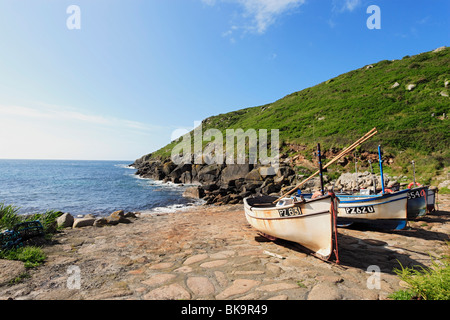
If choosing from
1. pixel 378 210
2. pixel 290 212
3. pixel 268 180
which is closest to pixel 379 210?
pixel 378 210

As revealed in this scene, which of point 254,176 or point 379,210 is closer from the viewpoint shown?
point 379,210

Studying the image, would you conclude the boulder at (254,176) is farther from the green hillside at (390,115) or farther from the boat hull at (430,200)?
the boat hull at (430,200)

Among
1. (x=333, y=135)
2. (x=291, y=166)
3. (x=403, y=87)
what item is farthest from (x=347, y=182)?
(x=403, y=87)

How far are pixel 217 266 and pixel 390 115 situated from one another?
3809 cm

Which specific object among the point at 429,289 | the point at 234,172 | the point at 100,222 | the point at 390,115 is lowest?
the point at 100,222

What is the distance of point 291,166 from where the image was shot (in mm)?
30812

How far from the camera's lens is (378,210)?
8938 millimetres

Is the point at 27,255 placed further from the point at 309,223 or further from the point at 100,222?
the point at 309,223

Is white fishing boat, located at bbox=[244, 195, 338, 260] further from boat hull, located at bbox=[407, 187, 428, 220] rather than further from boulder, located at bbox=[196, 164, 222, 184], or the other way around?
boulder, located at bbox=[196, 164, 222, 184]

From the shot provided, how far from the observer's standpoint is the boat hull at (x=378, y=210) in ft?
28.1

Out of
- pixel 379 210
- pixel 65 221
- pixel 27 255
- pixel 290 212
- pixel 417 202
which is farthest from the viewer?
pixel 65 221

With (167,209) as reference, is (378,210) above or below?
above
